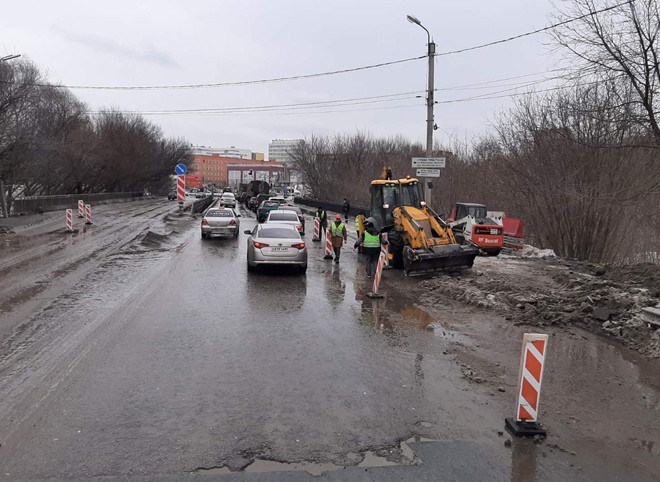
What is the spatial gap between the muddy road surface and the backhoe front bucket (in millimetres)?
2697

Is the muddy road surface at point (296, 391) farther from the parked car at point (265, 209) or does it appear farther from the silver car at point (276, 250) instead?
the parked car at point (265, 209)

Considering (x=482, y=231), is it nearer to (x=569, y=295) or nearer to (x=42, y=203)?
(x=569, y=295)

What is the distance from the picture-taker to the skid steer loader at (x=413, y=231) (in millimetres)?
14047

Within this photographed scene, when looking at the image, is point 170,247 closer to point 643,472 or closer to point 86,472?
point 86,472

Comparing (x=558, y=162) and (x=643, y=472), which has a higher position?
(x=558, y=162)

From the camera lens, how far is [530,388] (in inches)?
196

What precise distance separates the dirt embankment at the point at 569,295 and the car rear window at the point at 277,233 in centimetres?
394

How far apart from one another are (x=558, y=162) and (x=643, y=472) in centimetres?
1654

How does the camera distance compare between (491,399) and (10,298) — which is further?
(10,298)

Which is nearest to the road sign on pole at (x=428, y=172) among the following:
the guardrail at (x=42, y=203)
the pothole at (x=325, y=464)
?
the pothole at (x=325, y=464)

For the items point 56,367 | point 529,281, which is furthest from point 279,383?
point 529,281

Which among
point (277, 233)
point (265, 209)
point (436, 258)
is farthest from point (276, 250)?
point (265, 209)

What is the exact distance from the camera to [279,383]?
5961 millimetres

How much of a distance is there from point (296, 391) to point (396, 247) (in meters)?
10.0
